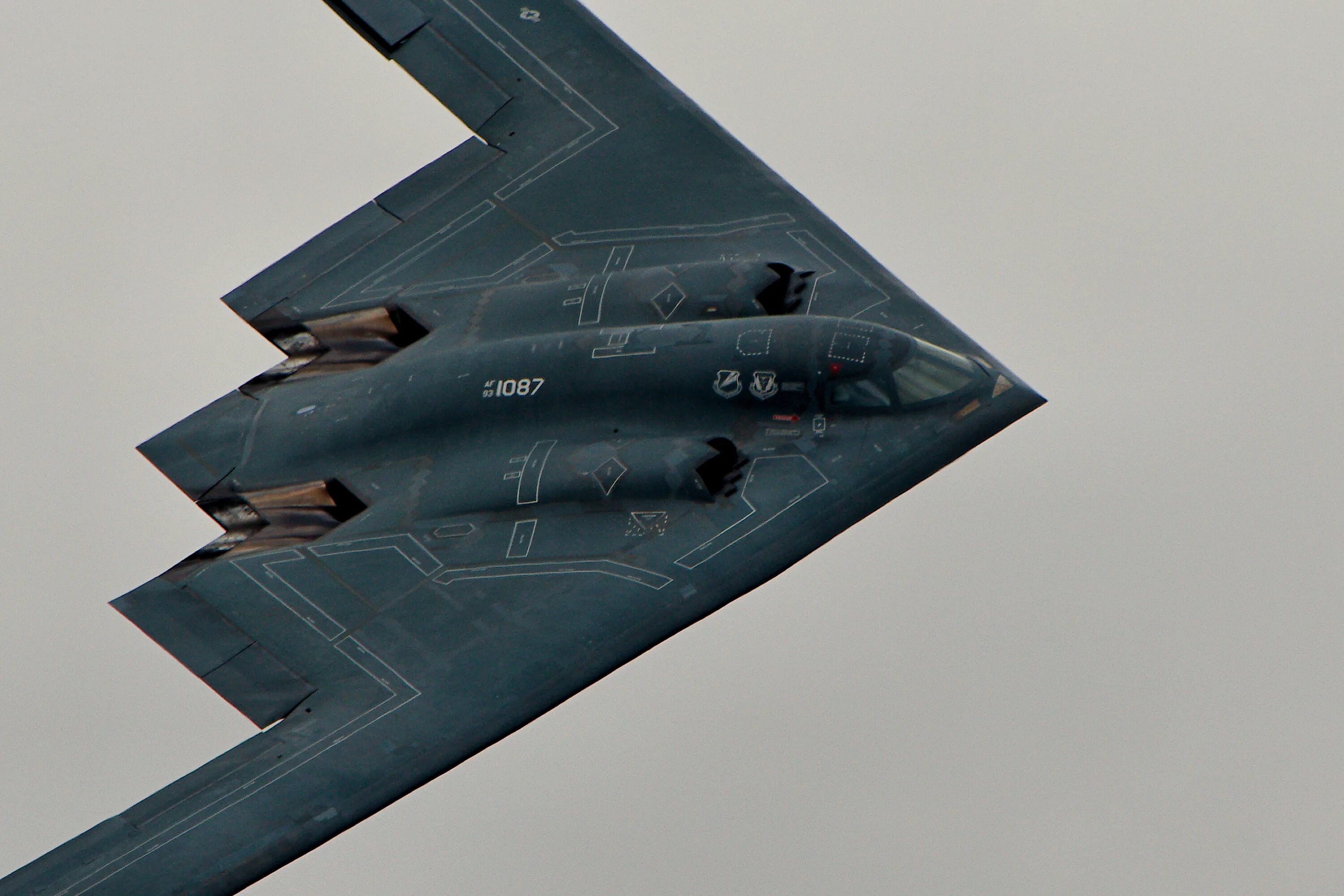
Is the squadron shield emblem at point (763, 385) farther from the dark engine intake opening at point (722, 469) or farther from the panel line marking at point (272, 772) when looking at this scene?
the panel line marking at point (272, 772)

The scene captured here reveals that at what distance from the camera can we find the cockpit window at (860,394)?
105ft

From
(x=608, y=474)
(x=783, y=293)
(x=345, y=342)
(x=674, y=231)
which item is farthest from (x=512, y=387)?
(x=783, y=293)

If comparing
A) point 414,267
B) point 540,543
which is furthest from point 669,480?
point 414,267

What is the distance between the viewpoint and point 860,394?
1260 inches

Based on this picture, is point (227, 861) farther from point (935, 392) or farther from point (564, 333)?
point (935, 392)

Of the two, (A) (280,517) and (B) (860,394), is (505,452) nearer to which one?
(A) (280,517)

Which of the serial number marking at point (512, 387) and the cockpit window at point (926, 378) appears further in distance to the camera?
the serial number marking at point (512, 387)

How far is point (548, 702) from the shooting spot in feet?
99.5

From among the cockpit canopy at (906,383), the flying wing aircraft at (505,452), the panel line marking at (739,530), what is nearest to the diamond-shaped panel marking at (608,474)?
the flying wing aircraft at (505,452)

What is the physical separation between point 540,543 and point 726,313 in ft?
12.8

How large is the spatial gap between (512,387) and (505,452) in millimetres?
854

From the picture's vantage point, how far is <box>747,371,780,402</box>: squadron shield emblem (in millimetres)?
32125

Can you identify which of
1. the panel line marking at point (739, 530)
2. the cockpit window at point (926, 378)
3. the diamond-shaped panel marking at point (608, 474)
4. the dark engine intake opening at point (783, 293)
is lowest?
the panel line marking at point (739, 530)

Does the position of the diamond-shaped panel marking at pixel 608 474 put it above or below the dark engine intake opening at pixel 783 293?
below
